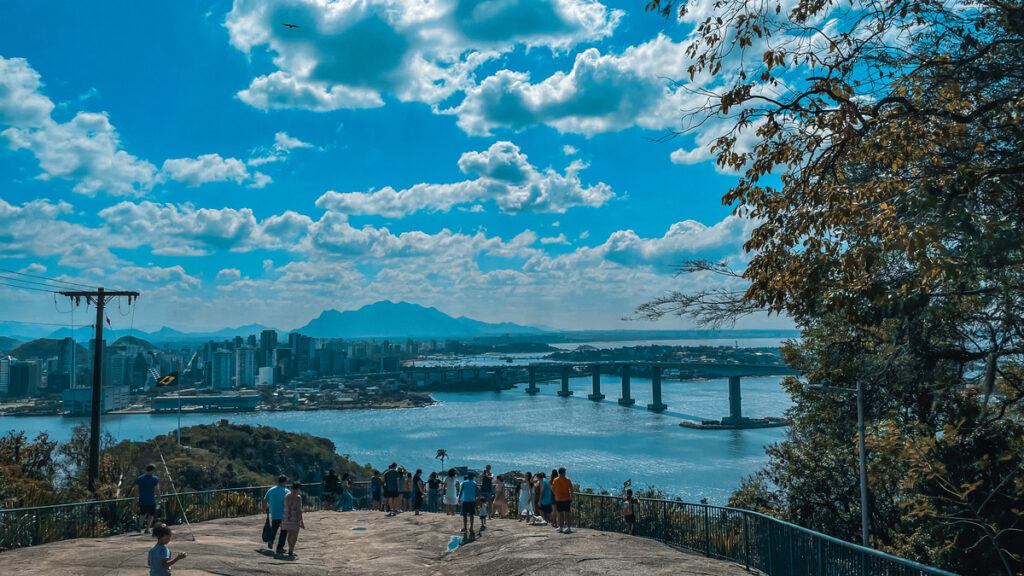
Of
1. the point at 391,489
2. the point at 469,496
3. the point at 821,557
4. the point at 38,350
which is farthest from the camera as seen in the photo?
the point at 38,350

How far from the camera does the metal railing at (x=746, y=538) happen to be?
7.93 metres

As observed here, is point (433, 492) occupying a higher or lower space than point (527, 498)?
lower

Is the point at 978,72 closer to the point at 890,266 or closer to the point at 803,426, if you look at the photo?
the point at 890,266

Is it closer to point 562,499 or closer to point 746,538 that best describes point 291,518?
point 562,499

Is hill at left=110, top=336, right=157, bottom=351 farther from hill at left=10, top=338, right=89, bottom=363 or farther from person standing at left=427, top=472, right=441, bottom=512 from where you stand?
person standing at left=427, top=472, right=441, bottom=512

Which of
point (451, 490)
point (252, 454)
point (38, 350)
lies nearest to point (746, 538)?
point (451, 490)

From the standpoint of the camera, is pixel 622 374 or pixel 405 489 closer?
pixel 405 489

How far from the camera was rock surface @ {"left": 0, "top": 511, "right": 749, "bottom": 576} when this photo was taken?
11.7m

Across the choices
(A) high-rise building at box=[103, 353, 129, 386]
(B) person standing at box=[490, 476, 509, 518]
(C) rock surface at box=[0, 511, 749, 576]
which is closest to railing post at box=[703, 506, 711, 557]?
(C) rock surface at box=[0, 511, 749, 576]

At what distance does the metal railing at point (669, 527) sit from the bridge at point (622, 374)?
9255cm

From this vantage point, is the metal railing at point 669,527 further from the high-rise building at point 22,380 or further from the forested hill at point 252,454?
the high-rise building at point 22,380

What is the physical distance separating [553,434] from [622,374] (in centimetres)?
4173

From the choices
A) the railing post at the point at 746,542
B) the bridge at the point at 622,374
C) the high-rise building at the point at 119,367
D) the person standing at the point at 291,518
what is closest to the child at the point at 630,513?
the railing post at the point at 746,542

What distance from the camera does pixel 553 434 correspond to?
102062 mm
